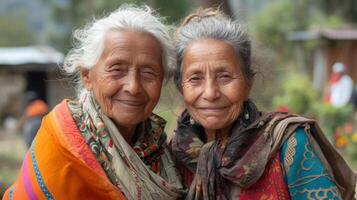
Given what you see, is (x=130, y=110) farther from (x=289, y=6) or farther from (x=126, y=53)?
(x=289, y=6)

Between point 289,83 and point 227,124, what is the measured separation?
12.1 m

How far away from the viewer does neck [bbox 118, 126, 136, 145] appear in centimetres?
258

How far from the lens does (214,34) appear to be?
2.46 metres

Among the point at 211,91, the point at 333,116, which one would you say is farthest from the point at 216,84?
the point at 333,116

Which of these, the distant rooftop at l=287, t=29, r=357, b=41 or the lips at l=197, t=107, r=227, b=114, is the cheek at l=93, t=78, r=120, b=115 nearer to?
the lips at l=197, t=107, r=227, b=114

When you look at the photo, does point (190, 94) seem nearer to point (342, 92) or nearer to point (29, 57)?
point (342, 92)

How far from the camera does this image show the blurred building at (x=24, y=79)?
20.1m

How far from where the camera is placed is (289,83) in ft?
46.7

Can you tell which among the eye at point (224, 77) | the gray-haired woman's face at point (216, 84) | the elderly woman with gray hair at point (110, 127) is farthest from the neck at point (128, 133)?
the eye at point (224, 77)

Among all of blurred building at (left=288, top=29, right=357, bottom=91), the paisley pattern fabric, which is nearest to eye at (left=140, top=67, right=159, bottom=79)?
the paisley pattern fabric

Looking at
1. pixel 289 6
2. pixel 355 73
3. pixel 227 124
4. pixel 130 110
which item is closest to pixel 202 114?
pixel 227 124

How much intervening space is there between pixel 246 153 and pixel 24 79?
19501 millimetres

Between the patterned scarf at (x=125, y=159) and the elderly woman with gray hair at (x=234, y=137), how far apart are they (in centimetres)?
8

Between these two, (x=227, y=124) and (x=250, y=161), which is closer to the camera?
(x=250, y=161)
